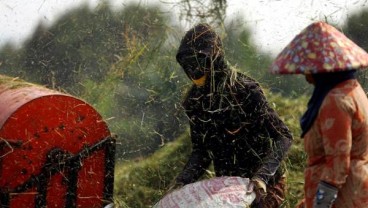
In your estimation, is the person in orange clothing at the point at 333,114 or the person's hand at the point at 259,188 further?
the person's hand at the point at 259,188

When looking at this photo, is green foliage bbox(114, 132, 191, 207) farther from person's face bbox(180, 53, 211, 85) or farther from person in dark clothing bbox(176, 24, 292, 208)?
person's face bbox(180, 53, 211, 85)

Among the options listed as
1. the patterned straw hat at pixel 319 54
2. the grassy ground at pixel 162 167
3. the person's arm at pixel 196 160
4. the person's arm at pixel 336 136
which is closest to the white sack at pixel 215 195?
the person's arm at pixel 196 160

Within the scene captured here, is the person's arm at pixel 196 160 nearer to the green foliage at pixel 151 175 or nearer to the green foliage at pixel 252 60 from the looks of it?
the green foliage at pixel 252 60

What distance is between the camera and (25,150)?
4.48m

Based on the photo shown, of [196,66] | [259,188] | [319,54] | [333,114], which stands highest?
[319,54]

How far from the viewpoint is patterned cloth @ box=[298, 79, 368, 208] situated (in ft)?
9.89

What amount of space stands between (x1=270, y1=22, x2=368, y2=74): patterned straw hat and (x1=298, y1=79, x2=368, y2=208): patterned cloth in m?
0.12

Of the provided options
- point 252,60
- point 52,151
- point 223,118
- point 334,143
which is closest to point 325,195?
point 334,143

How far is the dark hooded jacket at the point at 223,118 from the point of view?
4.24 metres

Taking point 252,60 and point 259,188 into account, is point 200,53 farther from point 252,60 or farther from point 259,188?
point 252,60

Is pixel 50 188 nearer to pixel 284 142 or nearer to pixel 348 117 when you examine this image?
pixel 284 142

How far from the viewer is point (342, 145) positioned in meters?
3.00

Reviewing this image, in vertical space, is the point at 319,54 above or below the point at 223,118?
above

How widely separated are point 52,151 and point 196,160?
1.00 metres
